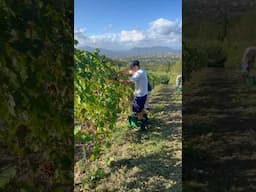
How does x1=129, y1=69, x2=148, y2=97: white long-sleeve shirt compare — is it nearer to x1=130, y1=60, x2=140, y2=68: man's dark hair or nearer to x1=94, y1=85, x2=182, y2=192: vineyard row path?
x1=130, y1=60, x2=140, y2=68: man's dark hair

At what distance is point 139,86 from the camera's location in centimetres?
904

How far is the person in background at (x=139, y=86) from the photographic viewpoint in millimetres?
8883

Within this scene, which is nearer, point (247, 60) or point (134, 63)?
point (247, 60)

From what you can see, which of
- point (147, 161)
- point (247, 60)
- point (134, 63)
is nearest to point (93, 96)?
point (147, 161)

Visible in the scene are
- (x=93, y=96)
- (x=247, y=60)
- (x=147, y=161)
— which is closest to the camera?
(x=247, y=60)

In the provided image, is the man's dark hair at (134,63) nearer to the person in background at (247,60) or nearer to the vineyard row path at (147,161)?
the vineyard row path at (147,161)

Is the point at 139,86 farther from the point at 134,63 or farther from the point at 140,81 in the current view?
the point at 134,63

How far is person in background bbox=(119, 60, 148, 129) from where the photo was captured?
8883 millimetres

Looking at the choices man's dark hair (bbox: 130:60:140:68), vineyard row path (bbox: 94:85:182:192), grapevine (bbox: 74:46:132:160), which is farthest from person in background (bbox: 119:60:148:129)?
grapevine (bbox: 74:46:132:160)

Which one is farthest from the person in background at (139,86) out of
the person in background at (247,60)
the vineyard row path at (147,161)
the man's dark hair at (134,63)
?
the person in background at (247,60)

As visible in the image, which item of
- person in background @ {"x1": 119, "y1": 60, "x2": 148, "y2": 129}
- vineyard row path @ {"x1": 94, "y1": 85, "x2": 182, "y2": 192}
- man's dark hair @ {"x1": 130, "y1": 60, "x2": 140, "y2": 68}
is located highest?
man's dark hair @ {"x1": 130, "y1": 60, "x2": 140, "y2": 68}

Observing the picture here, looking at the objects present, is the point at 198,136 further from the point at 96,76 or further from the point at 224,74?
the point at 96,76

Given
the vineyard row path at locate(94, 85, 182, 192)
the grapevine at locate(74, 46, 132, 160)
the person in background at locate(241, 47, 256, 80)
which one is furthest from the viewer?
the vineyard row path at locate(94, 85, 182, 192)

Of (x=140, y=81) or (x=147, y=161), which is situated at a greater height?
(x=140, y=81)
